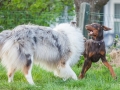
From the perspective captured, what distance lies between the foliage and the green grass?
3.54 metres

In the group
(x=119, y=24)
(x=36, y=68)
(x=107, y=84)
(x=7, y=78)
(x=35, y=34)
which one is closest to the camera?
(x=107, y=84)

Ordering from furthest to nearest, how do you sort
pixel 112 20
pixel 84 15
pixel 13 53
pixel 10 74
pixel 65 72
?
pixel 112 20, pixel 84 15, pixel 65 72, pixel 10 74, pixel 13 53

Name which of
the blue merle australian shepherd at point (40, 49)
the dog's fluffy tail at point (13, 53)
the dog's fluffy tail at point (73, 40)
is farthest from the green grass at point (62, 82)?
the dog's fluffy tail at point (73, 40)

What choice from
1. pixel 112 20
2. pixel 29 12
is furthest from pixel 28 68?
pixel 112 20

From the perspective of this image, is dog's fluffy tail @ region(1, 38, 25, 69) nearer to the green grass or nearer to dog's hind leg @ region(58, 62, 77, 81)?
the green grass

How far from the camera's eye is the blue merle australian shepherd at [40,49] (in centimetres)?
870

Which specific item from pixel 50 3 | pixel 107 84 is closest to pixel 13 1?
pixel 50 3

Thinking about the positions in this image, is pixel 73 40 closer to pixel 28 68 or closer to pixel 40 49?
pixel 40 49

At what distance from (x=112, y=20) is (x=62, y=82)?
723cm

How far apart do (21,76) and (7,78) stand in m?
0.32

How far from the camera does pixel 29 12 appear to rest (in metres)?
14.1

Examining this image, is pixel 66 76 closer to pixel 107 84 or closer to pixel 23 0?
pixel 107 84

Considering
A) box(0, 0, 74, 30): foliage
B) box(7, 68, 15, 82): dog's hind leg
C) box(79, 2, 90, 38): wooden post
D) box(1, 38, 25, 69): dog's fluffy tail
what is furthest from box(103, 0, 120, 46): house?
box(1, 38, 25, 69): dog's fluffy tail

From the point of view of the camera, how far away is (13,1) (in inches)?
561
